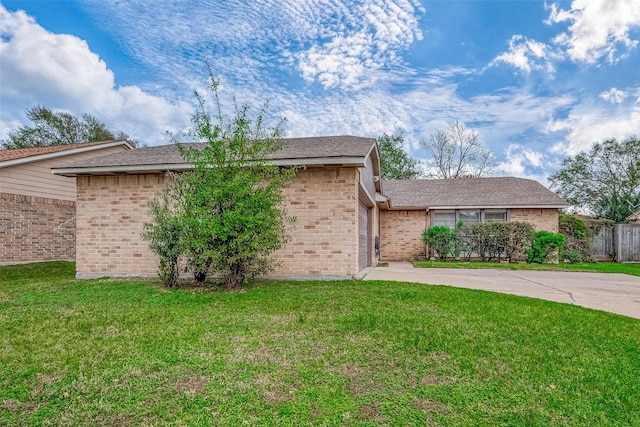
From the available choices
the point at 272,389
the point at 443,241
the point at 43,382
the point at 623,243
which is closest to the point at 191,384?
the point at 272,389

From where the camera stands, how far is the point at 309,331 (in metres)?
4.19

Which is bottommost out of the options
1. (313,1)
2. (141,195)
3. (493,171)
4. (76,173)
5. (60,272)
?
(60,272)

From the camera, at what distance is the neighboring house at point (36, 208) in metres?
11.6

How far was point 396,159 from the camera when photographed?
3097cm

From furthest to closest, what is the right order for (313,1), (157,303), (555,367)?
(313,1)
(157,303)
(555,367)

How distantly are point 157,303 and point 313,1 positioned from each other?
30.0 ft

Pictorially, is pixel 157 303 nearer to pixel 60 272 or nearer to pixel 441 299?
pixel 441 299

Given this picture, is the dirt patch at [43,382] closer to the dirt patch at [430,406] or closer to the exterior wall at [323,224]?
the dirt patch at [430,406]

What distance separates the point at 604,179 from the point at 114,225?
31.8m

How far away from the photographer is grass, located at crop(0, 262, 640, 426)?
2512mm

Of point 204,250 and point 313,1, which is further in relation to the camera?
point 313,1

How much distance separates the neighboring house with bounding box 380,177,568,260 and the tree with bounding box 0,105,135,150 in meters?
25.7

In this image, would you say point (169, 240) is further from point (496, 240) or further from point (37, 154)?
point (496, 240)

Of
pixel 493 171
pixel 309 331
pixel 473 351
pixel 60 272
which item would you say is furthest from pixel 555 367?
pixel 493 171
